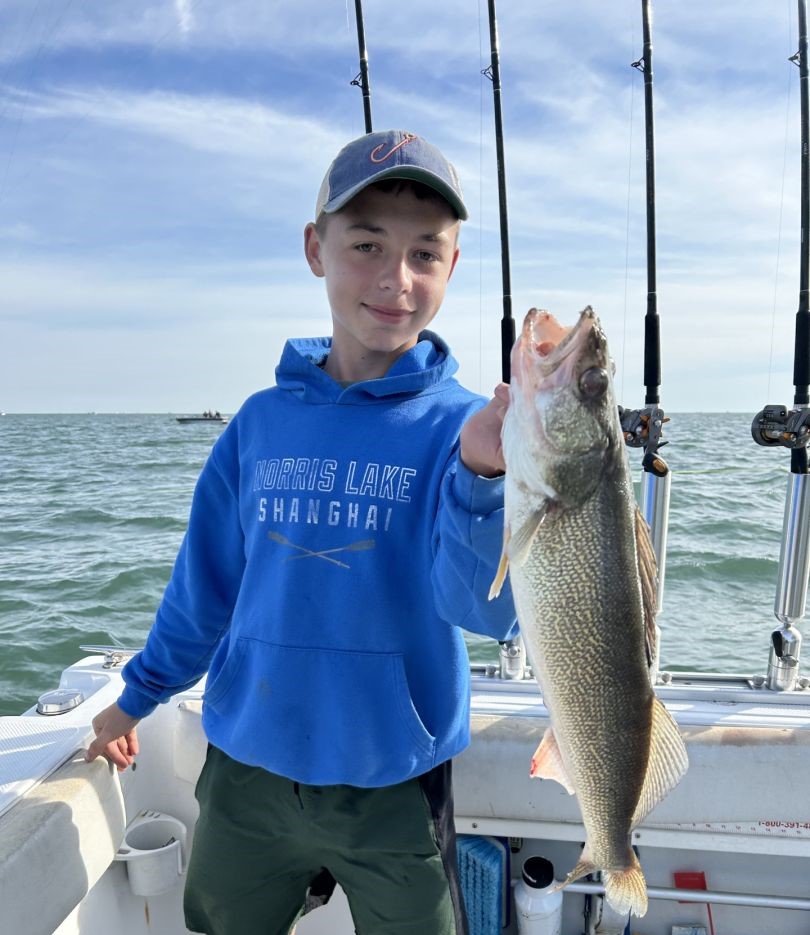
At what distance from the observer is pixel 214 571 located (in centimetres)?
216

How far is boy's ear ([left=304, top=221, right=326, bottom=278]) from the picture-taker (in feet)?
6.46

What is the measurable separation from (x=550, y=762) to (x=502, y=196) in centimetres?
289

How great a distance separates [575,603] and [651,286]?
102 inches

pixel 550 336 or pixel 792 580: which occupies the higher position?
pixel 550 336

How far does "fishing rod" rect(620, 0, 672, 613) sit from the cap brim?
1207 mm

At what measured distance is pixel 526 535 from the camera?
50.7 inches

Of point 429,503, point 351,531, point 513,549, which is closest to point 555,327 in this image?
point 513,549

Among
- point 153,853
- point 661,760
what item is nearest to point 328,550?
point 661,760

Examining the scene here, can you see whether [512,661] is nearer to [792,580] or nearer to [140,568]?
[792,580]

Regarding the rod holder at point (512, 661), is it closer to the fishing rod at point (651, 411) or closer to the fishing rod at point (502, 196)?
the fishing rod at point (651, 411)

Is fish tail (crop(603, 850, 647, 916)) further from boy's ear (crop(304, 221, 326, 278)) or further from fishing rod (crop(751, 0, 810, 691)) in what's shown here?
boy's ear (crop(304, 221, 326, 278))

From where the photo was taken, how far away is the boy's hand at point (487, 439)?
4.41 ft

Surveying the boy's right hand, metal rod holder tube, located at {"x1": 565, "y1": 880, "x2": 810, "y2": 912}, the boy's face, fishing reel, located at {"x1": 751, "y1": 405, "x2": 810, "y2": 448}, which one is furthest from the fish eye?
metal rod holder tube, located at {"x1": 565, "y1": 880, "x2": 810, "y2": 912}

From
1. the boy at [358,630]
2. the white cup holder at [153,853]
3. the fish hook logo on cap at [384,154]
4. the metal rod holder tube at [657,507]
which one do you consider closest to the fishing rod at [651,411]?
the metal rod holder tube at [657,507]
